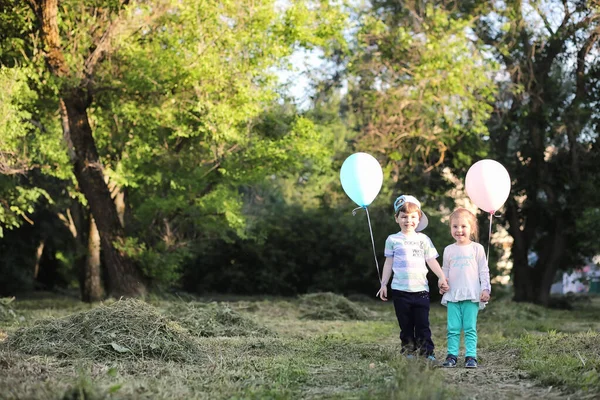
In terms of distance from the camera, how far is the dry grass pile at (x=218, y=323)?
945 centimetres

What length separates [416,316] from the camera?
702cm

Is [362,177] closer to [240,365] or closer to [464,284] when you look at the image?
[464,284]

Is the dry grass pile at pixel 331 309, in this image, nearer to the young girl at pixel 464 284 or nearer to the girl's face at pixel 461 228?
the young girl at pixel 464 284

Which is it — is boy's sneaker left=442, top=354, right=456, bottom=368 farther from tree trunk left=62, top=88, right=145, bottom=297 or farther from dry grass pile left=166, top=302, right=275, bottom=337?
tree trunk left=62, top=88, right=145, bottom=297

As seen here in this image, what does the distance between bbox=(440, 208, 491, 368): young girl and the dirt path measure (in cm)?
26

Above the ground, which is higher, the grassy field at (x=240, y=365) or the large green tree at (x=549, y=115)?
the large green tree at (x=549, y=115)

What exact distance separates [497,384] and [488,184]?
2.64 m

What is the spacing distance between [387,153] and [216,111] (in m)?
5.10

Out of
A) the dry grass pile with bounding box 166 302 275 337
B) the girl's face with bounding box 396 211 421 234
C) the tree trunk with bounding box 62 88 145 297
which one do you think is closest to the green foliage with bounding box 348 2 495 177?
the tree trunk with bounding box 62 88 145 297

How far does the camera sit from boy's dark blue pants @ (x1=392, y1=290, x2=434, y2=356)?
6988mm

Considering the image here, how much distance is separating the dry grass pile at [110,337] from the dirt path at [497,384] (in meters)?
2.30

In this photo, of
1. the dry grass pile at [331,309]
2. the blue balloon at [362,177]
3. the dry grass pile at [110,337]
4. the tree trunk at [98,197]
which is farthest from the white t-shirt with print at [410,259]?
the tree trunk at [98,197]

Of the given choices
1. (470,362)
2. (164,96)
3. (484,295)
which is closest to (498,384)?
(470,362)

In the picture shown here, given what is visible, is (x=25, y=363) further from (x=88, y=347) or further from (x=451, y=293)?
(x=451, y=293)
